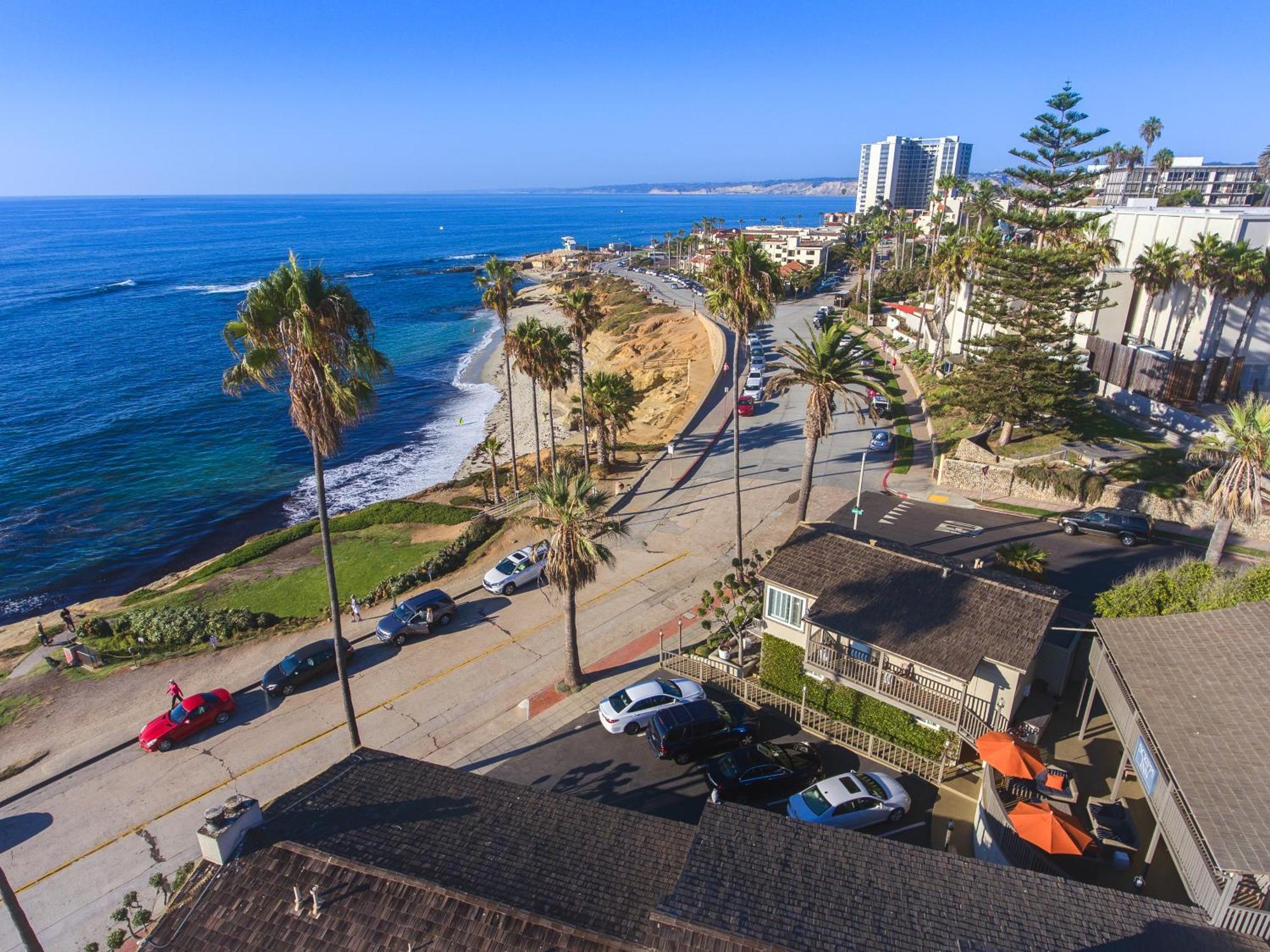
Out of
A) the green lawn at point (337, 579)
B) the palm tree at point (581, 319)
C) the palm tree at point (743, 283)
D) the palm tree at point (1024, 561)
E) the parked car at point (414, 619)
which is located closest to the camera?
the palm tree at point (1024, 561)

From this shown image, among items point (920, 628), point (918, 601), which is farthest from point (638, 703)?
point (918, 601)

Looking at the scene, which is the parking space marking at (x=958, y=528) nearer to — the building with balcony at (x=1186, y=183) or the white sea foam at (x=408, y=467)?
the white sea foam at (x=408, y=467)

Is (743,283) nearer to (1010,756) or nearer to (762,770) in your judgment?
(762,770)

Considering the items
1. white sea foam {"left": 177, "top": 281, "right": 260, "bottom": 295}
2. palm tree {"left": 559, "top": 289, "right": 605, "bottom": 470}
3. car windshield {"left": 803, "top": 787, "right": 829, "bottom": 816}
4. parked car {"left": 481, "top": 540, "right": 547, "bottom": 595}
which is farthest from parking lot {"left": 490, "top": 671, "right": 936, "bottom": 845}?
white sea foam {"left": 177, "top": 281, "right": 260, "bottom": 295}

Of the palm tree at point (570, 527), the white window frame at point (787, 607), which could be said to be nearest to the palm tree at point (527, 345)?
the palm tree at point (570, 527)

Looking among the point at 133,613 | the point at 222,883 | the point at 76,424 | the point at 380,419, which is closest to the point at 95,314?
the point at 76,424

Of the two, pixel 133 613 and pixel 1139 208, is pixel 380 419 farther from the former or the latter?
pixel 1139 208

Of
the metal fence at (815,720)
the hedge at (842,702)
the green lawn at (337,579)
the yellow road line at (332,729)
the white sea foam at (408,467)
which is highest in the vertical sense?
the hedge at (842,702)

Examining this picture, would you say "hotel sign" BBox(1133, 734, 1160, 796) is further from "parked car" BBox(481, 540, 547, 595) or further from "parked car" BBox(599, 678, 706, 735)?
"parked car" BBox(481, 540, 547, 595)
